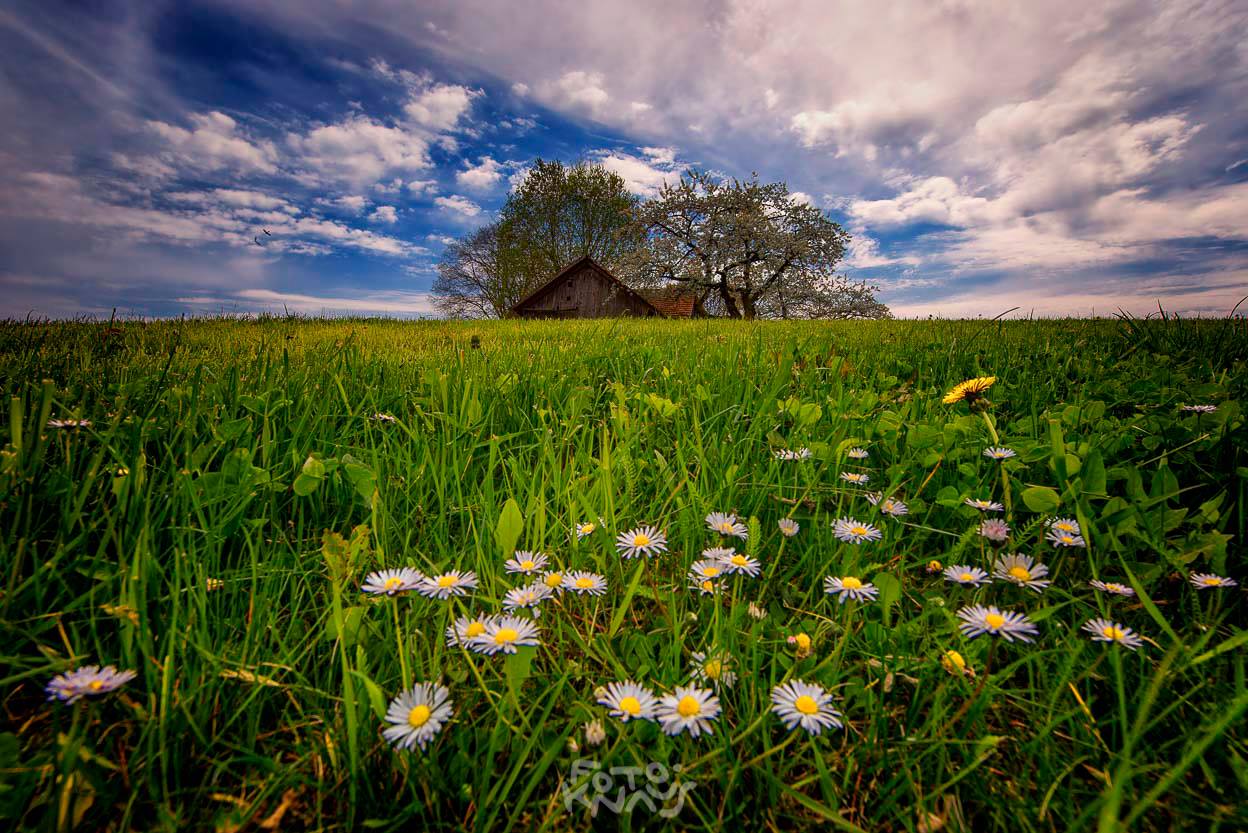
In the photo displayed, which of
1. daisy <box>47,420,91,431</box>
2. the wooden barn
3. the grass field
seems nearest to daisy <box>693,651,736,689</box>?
the grass field

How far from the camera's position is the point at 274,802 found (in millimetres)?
724

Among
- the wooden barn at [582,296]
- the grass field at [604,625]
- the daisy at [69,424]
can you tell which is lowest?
the grass field at [604,625]

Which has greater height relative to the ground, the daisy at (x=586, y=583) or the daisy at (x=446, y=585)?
the daisy at (x=446, y=585)

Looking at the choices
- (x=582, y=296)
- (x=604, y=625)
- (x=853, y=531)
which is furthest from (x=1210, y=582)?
(x=582, y=296)

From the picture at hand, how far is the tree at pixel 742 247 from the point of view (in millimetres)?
29156

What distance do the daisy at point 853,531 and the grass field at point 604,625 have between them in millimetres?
35

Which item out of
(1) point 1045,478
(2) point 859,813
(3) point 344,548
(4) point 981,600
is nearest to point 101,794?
(3) point 344,548

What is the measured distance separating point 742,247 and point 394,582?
1219 inches

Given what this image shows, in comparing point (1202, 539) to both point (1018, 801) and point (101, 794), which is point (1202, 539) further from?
point (101, 794)

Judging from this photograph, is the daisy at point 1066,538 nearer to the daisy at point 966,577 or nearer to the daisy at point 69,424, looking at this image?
the daisy at point 966,577

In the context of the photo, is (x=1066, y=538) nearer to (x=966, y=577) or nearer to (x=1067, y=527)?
(x=1067, y=527)

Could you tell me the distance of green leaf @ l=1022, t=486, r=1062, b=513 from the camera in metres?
1.28

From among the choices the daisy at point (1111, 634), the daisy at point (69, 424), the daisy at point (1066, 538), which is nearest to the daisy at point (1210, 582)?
the daisy at point (1066, 538)

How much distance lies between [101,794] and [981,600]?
1.53 m
